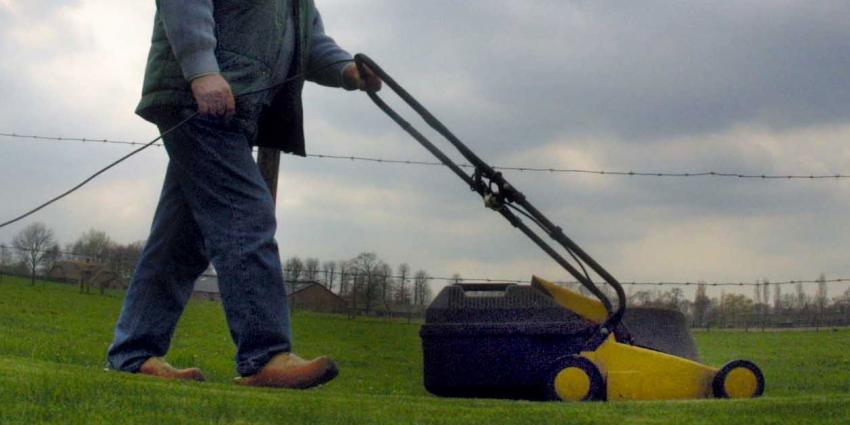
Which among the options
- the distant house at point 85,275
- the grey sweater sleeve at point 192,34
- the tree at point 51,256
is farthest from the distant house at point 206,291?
the grey sweater sleeve at point 192,34

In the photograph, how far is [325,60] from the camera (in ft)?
13.0

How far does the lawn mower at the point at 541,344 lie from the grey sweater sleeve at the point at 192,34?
670 millimetres

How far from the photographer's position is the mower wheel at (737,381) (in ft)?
12.8

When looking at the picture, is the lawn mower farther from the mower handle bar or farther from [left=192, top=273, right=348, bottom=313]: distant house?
[left=192, top=273, right=348, bottom=313]: distant house

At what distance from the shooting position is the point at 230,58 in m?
3.49

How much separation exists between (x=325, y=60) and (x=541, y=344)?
1468mm

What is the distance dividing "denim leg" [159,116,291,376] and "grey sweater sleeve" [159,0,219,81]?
0.66 feet

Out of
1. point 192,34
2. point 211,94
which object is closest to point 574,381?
point 211,94

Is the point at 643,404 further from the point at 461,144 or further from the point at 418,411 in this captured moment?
the point at 461,144

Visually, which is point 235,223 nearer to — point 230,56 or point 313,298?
point 230,56

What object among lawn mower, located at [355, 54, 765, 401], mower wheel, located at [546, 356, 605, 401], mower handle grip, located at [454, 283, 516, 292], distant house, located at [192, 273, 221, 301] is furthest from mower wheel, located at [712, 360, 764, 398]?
distant house, located at [192, 273, 221, 301]

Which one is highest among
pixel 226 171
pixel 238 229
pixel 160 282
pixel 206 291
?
pixel 206 291

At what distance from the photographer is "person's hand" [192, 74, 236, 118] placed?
3258 mm

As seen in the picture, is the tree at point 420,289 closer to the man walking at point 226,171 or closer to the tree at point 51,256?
the man walking at point 226,171
